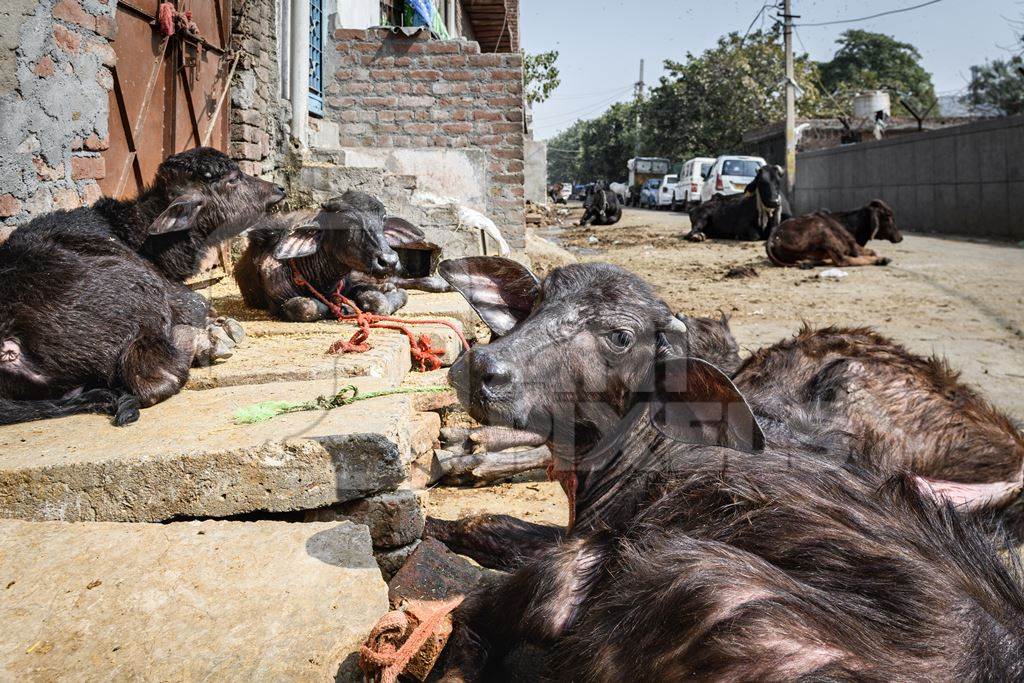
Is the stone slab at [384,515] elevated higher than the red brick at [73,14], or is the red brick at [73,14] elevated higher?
the red brick at [73,14]

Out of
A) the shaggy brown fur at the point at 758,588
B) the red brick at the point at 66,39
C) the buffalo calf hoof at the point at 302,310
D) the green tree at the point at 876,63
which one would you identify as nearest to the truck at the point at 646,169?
the green tree at the point at 876,63

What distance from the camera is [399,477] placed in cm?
288

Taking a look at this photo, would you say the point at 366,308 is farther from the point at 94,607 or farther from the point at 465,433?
the point at 94,607

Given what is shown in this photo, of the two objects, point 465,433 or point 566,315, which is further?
point 465,433

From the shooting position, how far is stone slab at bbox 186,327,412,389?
3861 millimetres

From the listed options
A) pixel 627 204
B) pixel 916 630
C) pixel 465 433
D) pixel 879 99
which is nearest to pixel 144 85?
pixel 465 433

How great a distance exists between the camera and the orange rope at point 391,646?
196cm

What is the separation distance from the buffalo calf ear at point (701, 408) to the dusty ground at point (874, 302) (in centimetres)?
82

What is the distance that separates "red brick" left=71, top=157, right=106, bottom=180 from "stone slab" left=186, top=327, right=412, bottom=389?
1.33 m

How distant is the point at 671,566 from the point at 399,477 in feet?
4.36

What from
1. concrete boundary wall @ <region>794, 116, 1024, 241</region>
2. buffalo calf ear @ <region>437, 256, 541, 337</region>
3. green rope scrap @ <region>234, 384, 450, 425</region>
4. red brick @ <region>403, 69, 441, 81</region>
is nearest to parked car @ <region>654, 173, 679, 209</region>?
concrete boundary wall @ <region>794, 116, 1024, 241</region>

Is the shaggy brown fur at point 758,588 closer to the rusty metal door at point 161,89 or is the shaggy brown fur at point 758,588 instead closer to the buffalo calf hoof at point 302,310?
the buffalo calf hoof at point 302,310

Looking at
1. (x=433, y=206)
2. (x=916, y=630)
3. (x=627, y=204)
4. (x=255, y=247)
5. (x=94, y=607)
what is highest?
(x=627, y=204)

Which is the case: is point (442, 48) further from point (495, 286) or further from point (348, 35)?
point (495, 286)
